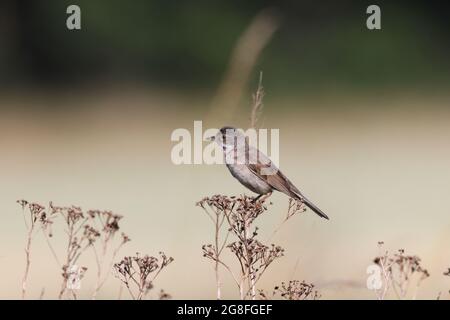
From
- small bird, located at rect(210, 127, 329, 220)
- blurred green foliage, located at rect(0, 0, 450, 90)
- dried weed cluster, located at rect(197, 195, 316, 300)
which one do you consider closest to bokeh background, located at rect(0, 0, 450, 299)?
blurred green foliage, located at rect(0, 0, 450, 90)

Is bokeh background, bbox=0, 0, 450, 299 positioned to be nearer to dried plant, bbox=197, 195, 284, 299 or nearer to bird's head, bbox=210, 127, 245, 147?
bird's head, bbox=210, 127, 245, 147

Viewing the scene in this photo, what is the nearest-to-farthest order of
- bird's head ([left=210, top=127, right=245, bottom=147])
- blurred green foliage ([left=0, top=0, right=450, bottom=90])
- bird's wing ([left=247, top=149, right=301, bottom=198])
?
bird's wing ([left=247, top=149, right=301, bottom=198]), bird's head ([left=210, top=127, right=245, bottom=147]), blurred green foliage ([left=0, top=0, right=450, bottom=90])

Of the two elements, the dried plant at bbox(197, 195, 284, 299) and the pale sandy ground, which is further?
the pale sandy ground

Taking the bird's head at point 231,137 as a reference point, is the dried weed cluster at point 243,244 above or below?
below

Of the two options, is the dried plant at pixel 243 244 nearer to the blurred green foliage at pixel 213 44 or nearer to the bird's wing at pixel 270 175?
the bird's wing at pixel 270 175

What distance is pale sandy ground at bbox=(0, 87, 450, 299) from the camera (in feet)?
21.6

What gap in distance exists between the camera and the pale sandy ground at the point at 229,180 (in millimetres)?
6582

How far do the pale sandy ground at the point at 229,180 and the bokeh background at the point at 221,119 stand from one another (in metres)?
0.02

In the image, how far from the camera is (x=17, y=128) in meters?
10.9

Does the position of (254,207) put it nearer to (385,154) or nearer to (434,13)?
(385,154)

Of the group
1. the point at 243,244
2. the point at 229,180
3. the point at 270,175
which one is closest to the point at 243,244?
the point at 243,244

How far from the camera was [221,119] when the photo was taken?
673 centimetres

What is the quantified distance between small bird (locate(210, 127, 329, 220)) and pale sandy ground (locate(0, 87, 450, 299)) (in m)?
0.26

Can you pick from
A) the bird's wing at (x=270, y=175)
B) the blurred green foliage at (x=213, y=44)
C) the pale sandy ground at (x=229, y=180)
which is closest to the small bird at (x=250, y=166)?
the bird's wing at (x=270, y=175)
